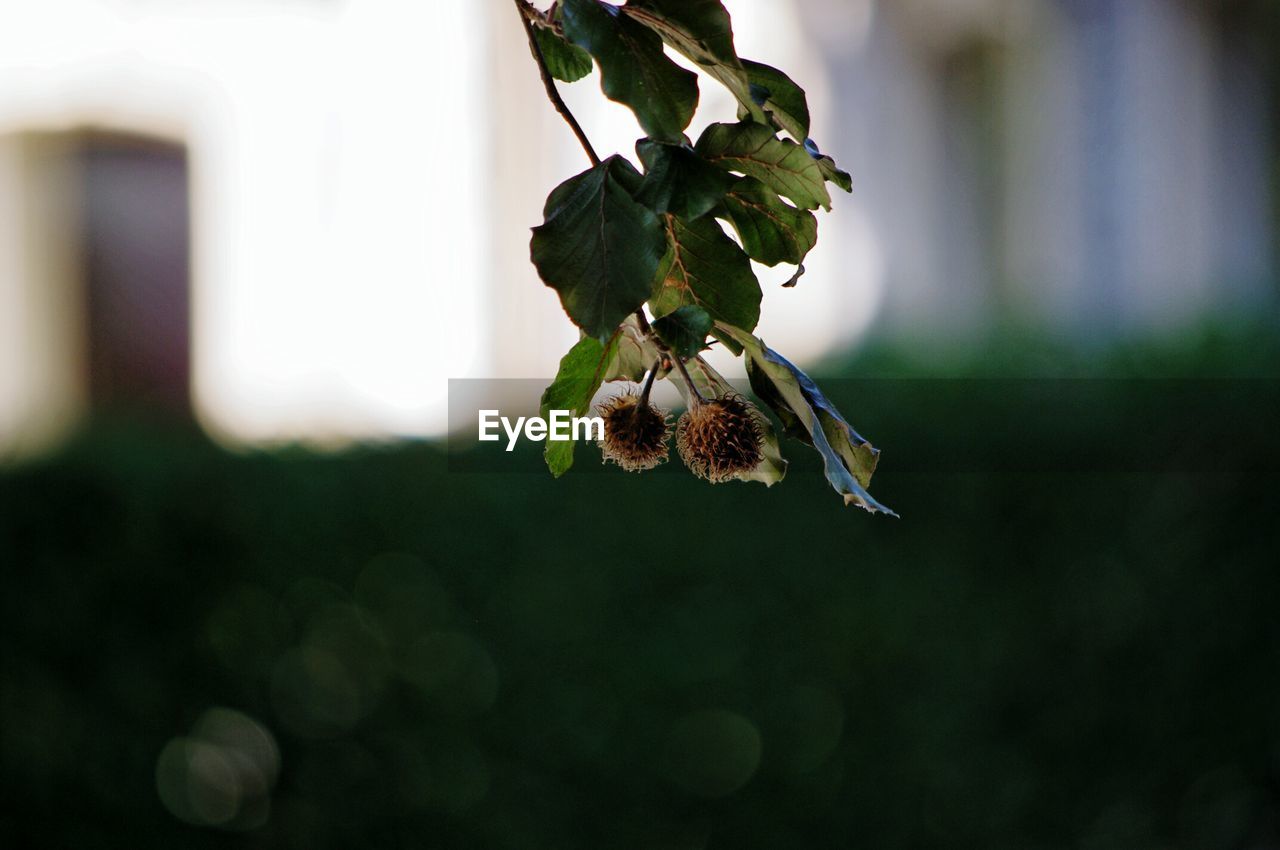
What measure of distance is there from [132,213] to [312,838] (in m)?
3.24

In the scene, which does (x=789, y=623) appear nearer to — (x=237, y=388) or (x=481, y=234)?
(x=481, y=234)

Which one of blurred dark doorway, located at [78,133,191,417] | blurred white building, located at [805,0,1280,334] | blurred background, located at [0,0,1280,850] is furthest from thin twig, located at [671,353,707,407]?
blurred white building, located at [805,0,1280,334]

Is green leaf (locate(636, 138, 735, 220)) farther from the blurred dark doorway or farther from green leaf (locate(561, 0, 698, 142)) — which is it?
the blurred dark doorway

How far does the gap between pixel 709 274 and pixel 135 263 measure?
5116 millimetres

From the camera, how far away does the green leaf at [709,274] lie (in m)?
0.70

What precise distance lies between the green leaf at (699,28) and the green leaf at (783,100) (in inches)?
1.6

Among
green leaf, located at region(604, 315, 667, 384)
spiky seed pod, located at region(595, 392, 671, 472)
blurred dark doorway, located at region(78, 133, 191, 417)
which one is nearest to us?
green leaf, located at region(604, 315, 667, 384)

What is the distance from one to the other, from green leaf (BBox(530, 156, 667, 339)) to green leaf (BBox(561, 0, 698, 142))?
30 mm

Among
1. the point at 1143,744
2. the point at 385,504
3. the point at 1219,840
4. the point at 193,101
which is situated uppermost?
the point at 193,101

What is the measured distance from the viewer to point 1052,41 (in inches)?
232

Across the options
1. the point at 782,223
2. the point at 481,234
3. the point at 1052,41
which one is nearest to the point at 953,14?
the point at 1052,41

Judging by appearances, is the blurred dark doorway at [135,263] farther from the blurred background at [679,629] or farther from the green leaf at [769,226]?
the green leaf at [769,226]

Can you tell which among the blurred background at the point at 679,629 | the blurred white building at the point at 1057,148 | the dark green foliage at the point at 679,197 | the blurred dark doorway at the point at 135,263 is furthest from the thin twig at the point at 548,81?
the blurred white building at the point at 1057,148

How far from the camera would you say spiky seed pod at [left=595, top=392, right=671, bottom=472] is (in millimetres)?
854
